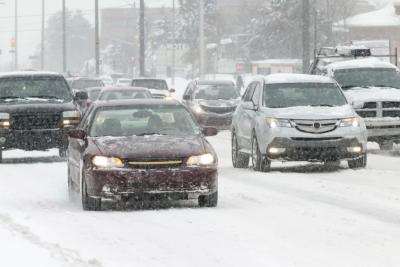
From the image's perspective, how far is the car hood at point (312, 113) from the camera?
18953 millimetres

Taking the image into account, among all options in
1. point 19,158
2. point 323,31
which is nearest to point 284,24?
point 323,31

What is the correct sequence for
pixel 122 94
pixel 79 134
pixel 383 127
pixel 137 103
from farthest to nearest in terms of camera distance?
pixel 122 94 < pixel 383 127 < pixel 137 103 < pixel 79 134

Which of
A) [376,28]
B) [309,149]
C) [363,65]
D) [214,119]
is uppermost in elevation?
[376,28]

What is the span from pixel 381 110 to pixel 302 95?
13.1 ft

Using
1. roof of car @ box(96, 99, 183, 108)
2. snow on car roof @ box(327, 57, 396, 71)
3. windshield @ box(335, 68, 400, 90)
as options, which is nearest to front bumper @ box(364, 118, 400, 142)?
windshield @ box(335, 68, 400, 90)

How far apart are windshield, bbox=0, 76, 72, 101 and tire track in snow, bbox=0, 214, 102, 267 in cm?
1109

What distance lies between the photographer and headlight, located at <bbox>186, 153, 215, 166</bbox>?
13.1 meters

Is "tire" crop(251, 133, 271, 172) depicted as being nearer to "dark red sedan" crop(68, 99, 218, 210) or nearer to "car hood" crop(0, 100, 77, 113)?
"car hood" crop(0, 100, 77, 113)

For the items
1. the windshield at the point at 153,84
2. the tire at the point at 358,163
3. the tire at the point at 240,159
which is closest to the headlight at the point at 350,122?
the tire at the point at 358,163

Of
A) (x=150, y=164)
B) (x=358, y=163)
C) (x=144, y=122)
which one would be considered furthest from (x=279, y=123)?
(x=150, y=164)

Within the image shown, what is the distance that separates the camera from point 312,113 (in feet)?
62.5

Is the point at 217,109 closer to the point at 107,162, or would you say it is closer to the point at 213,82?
the point at 213,82

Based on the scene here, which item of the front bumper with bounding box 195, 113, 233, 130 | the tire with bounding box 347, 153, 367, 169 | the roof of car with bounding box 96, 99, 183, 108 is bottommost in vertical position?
the front bumper with bounding box 195, 113, 233, 130

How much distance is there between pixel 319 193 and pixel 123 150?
11.1 feet
